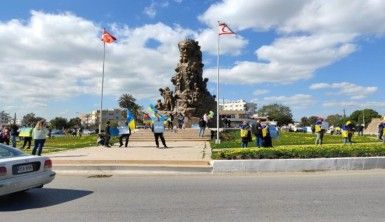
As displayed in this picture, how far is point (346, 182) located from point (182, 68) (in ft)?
149

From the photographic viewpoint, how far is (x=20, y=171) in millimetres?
9062

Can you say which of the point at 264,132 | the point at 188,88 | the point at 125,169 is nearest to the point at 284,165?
the point at 125,169

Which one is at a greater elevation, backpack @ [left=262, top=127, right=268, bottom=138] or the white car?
backpack @ [left=262, top=127, right=268, bottom=138]

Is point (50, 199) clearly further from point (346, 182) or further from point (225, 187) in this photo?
point (346, 182)

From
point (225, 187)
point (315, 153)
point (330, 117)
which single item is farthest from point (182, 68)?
point (330, 117)

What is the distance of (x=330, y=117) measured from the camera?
15938 cm

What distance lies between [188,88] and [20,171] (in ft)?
151

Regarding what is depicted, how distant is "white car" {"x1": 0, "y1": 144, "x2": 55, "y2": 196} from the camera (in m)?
8.70

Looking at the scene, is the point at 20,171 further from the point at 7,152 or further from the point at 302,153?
the point at 302,153

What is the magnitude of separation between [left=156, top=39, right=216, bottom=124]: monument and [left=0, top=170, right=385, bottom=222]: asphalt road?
4121cm

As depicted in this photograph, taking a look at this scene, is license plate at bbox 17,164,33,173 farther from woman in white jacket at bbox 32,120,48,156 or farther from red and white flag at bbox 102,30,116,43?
red and white flag at bbox 102,30,116,43

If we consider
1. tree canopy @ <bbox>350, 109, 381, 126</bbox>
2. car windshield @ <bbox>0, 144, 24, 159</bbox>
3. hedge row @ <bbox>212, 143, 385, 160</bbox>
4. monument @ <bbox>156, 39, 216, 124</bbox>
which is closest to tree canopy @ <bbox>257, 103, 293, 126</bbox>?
tree canopy @ <bbox>350, 109, 381, 126</bbox>

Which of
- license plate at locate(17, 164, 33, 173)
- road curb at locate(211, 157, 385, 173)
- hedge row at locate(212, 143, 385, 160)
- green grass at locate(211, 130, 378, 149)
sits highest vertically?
green grass at locate(211, 130, 378, 149)

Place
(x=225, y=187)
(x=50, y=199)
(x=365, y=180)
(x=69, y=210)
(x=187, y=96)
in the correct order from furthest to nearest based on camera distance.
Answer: (x=187, y=96), (x=365, y=180), (x=225, y=187), (x=50, y=199), (x=69, y=210)
